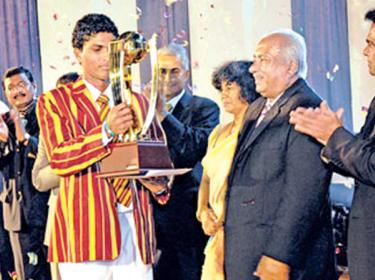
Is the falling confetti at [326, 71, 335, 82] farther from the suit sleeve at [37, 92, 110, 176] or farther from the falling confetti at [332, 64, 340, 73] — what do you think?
the suit sleeve at [37, 92, 110, 176]

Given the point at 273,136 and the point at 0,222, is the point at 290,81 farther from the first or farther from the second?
the point at 0,222

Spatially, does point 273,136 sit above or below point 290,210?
above

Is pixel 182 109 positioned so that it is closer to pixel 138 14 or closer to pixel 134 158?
pixel 134 158

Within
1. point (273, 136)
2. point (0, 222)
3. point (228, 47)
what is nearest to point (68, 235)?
point (273, 136)

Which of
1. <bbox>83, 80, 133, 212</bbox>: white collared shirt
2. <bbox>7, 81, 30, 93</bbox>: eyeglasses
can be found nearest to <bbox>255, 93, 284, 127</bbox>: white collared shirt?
<bbox>83, 80, 133, 212</bbox>: white collared shirt

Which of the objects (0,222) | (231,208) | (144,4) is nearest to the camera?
(231,208)

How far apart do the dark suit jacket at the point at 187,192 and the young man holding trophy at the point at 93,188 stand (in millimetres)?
1066

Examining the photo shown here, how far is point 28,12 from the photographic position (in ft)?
22.1

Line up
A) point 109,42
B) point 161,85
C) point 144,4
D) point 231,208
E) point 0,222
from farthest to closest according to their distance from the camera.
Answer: point 144,4 < point 0,222 < point 161,85 < point 231,208 < point 109,42

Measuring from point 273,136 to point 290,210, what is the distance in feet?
0.95

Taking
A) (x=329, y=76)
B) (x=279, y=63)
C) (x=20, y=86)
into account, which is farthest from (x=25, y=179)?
(x=329, y=76)

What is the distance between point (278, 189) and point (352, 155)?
44 centimetres

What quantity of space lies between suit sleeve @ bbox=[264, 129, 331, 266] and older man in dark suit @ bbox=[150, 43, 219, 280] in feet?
3.78

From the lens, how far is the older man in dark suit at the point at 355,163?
2725mm
